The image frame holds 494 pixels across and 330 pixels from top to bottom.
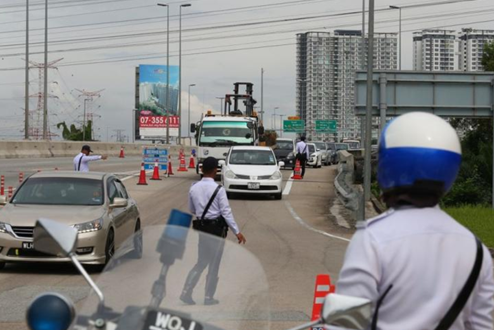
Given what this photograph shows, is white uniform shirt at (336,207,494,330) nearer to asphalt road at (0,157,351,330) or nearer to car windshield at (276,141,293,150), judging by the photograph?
asphalt road at (0,157,351,330)

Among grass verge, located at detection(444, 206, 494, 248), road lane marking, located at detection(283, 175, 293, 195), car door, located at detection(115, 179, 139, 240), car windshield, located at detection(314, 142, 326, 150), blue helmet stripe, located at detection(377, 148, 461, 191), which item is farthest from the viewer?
car windshield, located at detection(314, 142, 326, 150)

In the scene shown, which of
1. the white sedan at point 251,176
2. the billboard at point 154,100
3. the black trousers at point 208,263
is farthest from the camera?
the billboard at point 154,100

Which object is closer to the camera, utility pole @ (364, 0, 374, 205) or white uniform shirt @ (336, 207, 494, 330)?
white uniform shirt @ (336, 207, 494, 330)

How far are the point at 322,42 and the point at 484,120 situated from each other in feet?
385

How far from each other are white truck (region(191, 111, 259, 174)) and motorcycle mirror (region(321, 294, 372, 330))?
105 feet

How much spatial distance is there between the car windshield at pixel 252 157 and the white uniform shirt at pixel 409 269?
26.3 m

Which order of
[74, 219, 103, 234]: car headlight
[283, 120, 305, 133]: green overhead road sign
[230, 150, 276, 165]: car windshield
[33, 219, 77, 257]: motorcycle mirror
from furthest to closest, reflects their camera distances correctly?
[283, 120, 305, 133]: green overhead road sign < [230, 150, 276, 165]: car windshield < [74, 219, 103, 234]: car headlight < [33, 219, 77, 257]: motorcycle mirror

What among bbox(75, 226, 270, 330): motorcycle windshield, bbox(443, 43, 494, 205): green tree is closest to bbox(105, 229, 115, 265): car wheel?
bbox(75, 226, 270, 330): motorcycle windshield

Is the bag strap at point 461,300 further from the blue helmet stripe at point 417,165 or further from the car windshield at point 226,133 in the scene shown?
the car windshield at point 226,133

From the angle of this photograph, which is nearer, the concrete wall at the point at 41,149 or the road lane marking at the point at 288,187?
the road lane marking at the point at 288,187

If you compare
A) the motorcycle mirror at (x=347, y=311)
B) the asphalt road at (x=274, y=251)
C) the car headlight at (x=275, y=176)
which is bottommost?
the asphalt road at (x=274, y=251)

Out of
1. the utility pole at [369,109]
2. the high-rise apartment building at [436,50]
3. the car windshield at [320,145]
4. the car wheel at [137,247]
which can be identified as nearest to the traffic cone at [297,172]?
the utility pole at [369,109]

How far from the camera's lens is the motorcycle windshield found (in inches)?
130

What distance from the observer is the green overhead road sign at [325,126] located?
113m
